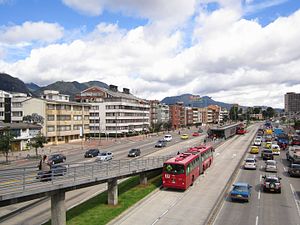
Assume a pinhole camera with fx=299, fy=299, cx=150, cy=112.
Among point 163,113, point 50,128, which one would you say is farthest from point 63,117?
point 163,113

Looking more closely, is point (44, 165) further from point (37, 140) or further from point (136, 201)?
point (37, 140)

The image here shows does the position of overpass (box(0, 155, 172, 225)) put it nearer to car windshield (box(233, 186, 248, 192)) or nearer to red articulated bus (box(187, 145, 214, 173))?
car windshield (box(233, 186, 248, 192))

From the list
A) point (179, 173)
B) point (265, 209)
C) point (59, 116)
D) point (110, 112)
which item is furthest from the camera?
point (110, 112)

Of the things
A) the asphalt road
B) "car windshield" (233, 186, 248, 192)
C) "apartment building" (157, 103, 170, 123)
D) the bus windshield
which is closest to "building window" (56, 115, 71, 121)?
the bus windshield

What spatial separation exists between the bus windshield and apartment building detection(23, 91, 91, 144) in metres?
54.5

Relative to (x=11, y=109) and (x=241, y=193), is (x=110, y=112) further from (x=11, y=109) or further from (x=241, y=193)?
(x=241, y=193)

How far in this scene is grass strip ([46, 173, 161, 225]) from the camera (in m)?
20.2

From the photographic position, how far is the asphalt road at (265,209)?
2030 cm

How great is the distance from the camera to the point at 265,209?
22.9 meters

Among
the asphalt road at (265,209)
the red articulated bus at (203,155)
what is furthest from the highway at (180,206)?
the red articulated bus at (203,155)

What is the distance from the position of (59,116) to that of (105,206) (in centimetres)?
6049

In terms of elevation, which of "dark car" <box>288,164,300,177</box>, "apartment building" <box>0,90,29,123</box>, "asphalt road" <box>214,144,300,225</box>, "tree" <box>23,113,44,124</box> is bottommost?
"asphalt road" <box>214,144,300,225</box>

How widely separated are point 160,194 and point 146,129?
320 ft

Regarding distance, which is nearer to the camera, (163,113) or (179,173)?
(179,173)
